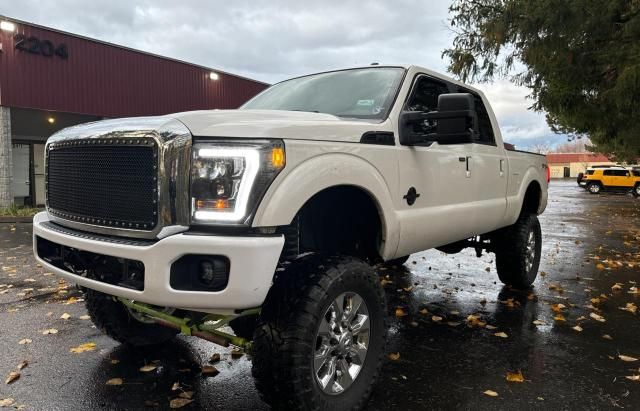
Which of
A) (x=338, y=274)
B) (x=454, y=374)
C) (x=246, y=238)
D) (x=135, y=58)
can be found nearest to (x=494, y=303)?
(x=454, y=374)

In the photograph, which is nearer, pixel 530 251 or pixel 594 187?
pixel 530 251

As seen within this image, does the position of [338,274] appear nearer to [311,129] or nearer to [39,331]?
[311,129]

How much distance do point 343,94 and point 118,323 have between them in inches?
93.0

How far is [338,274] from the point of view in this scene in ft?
8.50

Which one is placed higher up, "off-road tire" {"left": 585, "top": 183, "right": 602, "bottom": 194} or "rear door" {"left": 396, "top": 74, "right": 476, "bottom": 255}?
"rear door" {"left": 396, "top": 74, "right": 476, "bottom": 255}

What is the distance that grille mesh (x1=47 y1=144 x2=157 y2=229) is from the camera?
7.81 feet

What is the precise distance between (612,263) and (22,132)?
64.6ft

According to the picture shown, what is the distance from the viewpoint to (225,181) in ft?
7.50

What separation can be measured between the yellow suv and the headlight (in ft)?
116

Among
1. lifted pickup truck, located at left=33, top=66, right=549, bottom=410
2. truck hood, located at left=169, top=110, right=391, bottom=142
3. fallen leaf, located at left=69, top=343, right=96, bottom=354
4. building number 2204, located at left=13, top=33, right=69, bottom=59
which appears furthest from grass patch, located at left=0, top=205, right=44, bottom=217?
truck hood, located at left=169, top=110, right=391, bottom=142

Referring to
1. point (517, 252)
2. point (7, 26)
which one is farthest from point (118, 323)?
point (7, 26)

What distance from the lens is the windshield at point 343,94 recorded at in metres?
3.47

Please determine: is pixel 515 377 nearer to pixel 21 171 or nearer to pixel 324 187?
pixel 324 187

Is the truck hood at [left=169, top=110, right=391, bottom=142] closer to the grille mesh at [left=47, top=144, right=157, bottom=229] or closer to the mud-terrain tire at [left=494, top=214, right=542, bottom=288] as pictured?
the grille mesh at [left=47, top=144, right=157, bottom=229]
